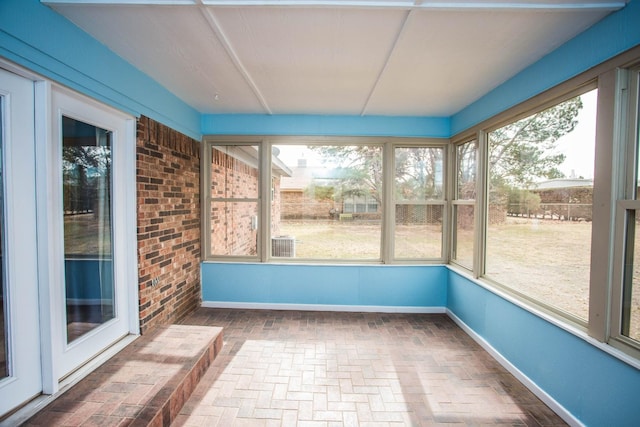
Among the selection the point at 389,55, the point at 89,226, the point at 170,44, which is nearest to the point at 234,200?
the point at 89,226

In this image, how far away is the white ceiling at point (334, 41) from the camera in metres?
1.78

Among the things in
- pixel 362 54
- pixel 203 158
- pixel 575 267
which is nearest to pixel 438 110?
pixel 362 54

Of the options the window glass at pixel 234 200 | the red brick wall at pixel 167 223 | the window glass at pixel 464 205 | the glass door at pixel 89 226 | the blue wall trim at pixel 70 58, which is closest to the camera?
the blue wall trim at pixel 70 58

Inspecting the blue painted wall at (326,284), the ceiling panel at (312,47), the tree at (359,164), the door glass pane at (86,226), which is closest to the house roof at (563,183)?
the ceiling panel at (312,47)

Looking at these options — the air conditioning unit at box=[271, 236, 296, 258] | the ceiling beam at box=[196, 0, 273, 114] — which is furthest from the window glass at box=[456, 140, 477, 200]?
the ceiling beam at box=[196, 0, 273, 114]

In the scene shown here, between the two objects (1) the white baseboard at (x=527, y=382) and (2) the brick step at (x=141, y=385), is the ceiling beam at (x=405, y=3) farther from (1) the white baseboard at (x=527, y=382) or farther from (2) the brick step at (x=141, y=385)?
(1) the white baseboard at (x=527, y=382)

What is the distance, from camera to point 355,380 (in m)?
2.48

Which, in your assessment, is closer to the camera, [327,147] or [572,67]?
[572,67]

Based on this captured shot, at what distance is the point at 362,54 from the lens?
2.34 meters

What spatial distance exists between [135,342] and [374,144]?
360cm

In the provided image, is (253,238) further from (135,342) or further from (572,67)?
(572,67)

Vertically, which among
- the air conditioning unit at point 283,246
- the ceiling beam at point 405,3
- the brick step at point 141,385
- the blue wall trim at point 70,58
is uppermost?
the ceiling beam at point 405,3

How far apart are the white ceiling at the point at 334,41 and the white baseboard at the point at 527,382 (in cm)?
267

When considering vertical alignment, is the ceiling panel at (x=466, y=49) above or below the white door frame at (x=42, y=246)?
above
